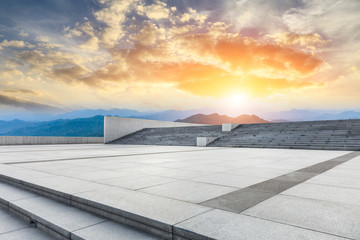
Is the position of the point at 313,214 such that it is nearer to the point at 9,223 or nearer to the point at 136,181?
the point at 136,181

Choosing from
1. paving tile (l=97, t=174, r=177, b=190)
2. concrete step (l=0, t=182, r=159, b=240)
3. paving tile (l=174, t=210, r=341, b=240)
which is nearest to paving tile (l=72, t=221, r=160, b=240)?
concrete step (l=0, t=182, r=159, b=240)

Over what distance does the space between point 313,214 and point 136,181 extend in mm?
3757

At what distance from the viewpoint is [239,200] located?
4.16 m

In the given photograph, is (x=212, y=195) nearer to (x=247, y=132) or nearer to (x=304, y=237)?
(x=304, y=237)

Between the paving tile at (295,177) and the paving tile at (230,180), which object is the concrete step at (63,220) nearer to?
the paving tile at (230,180)

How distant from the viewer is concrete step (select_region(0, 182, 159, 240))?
3289mm

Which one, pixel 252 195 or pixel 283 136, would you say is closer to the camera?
pixel 252 195

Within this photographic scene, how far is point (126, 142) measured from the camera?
3139 cm

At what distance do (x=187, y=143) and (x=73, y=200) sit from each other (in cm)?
2095

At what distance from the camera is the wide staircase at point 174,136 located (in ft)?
87.3

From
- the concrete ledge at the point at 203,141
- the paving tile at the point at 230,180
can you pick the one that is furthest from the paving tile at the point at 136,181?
the concrete ledge at the point at 203,141

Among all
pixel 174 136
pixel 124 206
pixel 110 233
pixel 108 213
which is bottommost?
pixel 110 233

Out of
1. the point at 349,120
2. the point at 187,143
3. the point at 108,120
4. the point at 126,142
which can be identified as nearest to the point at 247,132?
the point at 187,143

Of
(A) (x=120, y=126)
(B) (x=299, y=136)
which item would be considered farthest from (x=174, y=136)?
(B) (x=299, y=136)
